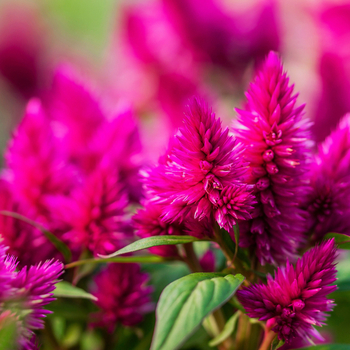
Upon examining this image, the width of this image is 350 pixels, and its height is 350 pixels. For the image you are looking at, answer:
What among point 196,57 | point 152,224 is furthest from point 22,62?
point 152,224

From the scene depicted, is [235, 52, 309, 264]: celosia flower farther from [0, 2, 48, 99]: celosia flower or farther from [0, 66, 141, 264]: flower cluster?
[0, 2, 48, 99]: celosia flower

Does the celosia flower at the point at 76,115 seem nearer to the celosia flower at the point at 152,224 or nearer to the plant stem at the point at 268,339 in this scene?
the celosia flower at the point at 152,224

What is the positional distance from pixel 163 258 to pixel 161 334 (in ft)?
0.59

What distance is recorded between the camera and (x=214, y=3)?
1159mm

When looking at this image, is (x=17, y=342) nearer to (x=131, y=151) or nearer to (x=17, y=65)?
(x=131, y=151)

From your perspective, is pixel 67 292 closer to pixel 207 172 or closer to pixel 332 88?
pixel 207 172

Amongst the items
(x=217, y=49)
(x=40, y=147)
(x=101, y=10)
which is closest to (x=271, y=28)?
(x=217, y=49)

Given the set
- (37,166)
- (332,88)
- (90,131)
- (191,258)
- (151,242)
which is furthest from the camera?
(332,88)

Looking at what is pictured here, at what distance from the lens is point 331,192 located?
1.51 ft

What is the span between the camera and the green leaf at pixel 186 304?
0.97 ft

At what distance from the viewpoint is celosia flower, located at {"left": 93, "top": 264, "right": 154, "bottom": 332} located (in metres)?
0.54

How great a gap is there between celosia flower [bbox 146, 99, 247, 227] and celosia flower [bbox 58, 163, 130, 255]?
153 mm

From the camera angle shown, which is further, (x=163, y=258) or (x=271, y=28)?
(x=271, y=28)

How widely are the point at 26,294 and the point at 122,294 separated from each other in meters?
0.21
